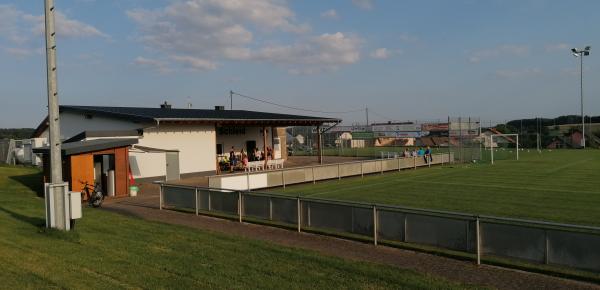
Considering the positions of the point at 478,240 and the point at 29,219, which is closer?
the point at 478,240

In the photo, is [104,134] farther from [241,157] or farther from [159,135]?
[241,157]

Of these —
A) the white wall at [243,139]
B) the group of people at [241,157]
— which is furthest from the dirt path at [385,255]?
the white wall at [243,139]

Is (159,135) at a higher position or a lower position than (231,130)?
lower

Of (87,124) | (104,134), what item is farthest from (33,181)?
(87,124)

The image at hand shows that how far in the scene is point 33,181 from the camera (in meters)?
24.0

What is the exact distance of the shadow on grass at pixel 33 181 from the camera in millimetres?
21620

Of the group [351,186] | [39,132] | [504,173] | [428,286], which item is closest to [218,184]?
[351,186]

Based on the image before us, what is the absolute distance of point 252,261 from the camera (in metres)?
8.50

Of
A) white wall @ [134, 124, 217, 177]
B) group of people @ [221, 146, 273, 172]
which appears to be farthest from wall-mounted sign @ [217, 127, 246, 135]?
white wall @ [134, 124, 217, 177]

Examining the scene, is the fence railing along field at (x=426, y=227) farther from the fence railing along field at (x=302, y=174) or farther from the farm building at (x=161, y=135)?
the farm building at (x=161, y=135)

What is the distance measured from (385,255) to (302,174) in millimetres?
15909

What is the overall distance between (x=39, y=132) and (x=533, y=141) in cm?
5858

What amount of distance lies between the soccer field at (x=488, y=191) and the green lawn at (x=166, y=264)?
8.44 meters

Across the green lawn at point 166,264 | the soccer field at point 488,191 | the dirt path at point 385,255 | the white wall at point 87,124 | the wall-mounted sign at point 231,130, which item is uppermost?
the white wall at point 87,124
